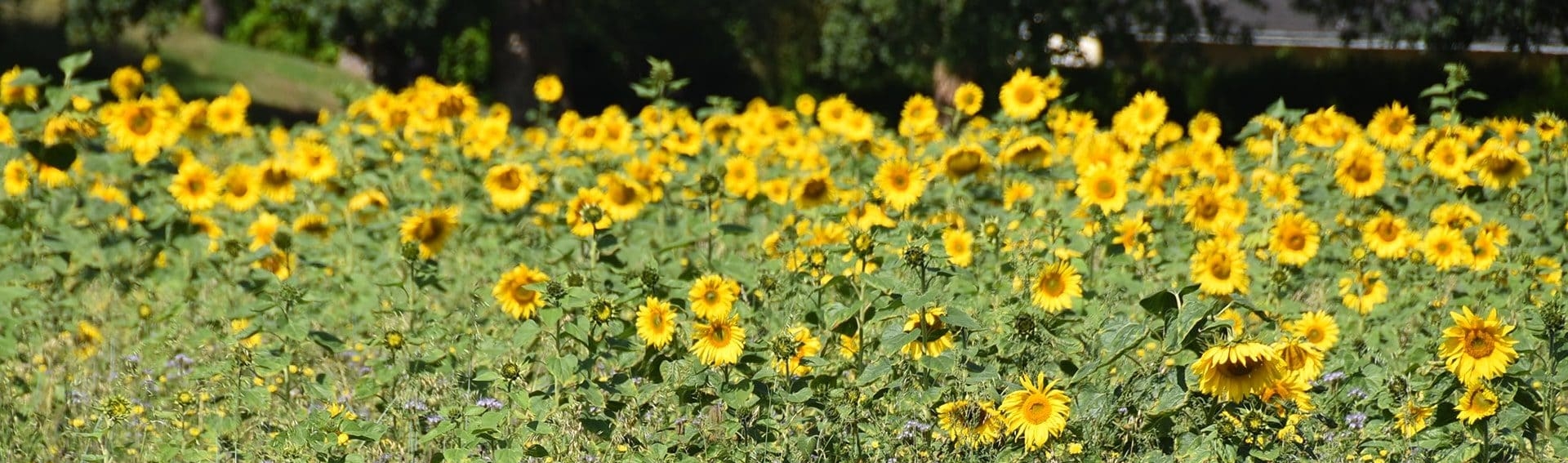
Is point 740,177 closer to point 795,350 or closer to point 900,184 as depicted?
point 900,184

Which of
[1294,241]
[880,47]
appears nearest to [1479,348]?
[1294,241]

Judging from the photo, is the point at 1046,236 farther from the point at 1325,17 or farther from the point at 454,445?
the point at 1325,17

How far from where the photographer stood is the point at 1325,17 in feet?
50.2

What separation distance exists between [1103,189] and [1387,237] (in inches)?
34.0

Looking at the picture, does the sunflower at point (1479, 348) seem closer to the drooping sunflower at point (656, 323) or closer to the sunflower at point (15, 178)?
the drooping sunflower at point (656, 323)

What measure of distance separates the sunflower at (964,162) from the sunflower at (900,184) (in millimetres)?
341

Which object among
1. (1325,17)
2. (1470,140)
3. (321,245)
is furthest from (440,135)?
(1325,17)

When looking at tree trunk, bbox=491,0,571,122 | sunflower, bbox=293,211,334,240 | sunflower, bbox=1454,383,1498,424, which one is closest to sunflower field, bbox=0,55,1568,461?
sunflower, bbox=1454,383,1498,424

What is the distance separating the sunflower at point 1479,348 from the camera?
296 cm

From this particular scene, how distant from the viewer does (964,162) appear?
5031 millimetres

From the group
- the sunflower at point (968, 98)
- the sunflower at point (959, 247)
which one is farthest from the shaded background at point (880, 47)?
the sunflower at point (959, 247)

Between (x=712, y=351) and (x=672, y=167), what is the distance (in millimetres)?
2652

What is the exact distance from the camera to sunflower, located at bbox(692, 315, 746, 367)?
319 centimetres

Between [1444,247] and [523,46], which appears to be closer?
[1444,247]
